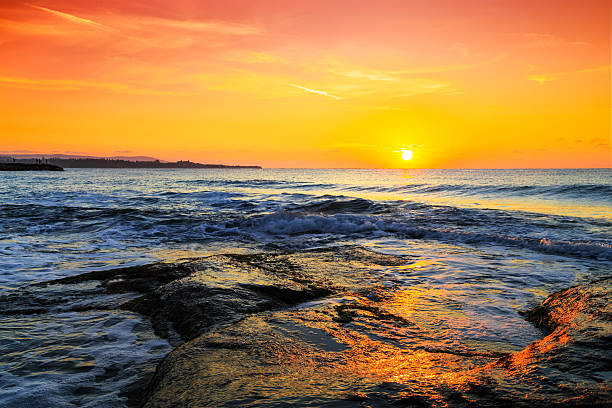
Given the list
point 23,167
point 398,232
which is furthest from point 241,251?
point 23,167

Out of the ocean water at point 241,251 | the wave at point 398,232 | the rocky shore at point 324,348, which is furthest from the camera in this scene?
the wave at point 398,232

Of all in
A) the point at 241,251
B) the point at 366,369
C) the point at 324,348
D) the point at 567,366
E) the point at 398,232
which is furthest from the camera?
the point at 398,232

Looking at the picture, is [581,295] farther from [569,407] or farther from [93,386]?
[93,386]

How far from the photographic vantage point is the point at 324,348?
283cm

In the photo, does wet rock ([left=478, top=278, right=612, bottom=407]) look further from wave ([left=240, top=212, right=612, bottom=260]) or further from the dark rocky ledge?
the dark rocky ledge

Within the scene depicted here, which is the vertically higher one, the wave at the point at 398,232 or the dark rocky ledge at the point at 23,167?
the dark rocky ledge at the point at 23,167

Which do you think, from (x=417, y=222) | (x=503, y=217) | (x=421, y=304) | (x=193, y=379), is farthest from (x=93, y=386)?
(x=503, y=217)

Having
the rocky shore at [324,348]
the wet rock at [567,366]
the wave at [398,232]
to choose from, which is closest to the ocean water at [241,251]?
the wave at [398,232]

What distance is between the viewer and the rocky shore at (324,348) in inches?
79.4

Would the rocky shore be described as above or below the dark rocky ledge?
below

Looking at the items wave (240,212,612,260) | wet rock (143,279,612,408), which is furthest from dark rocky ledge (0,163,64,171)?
wet rock (143,279,612,408)

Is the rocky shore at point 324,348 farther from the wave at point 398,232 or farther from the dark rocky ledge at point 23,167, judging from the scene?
the dark rocky ledge at point 23,167

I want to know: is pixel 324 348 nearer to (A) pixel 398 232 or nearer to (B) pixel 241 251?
(B) pixel 241 251

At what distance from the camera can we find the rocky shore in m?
2.02
